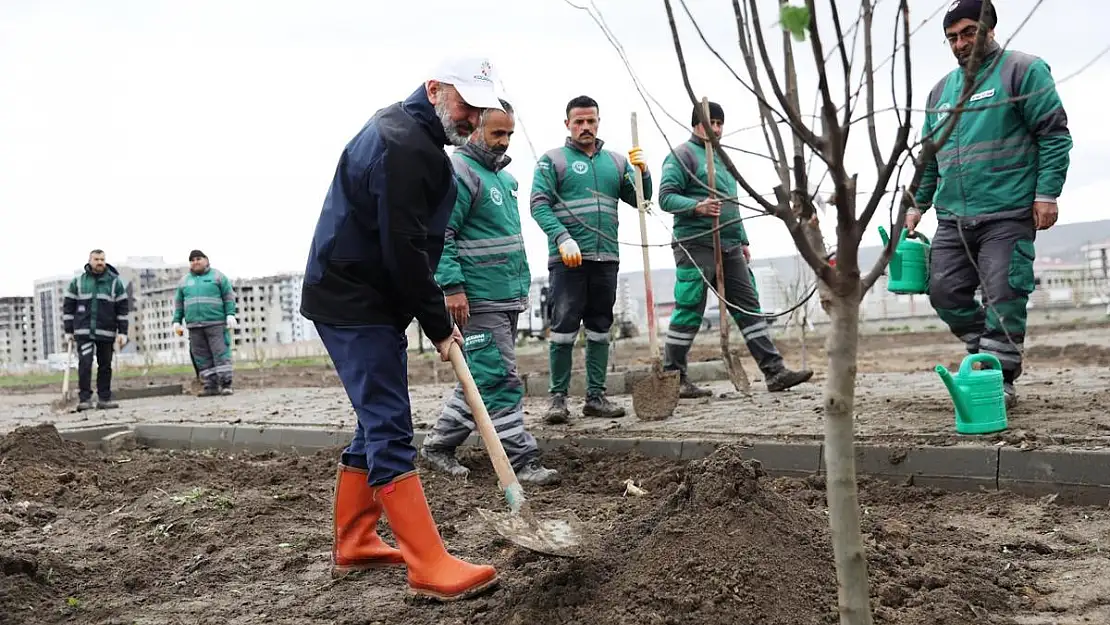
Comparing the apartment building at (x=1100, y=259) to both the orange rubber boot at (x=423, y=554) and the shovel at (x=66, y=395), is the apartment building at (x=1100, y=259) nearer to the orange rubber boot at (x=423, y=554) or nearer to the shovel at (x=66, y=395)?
the shovel at (x=66, y=395)

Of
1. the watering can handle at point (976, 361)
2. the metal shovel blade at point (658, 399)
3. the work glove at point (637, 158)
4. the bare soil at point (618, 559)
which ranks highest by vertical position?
the work glove at point (637, 158)

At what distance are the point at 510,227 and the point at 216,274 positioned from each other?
9.66m

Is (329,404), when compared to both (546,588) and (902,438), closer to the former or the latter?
(902,438)

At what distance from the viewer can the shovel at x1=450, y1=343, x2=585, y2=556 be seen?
11.0ft

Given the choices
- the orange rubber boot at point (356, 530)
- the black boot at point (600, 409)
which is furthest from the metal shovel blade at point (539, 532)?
the black boot at point (600, 409)

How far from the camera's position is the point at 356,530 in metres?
3.92

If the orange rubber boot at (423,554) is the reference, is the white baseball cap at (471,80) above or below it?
above

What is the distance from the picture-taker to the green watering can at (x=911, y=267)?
608cm

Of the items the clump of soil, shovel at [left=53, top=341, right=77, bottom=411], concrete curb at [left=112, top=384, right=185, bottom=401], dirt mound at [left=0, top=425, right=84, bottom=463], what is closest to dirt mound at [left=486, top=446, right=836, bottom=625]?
dirt mound at [left=0, top=425, right=84, bottom=463]

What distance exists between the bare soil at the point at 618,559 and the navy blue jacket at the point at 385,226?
1.05 metres

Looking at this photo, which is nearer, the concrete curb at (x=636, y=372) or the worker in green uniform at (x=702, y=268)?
the worker in green uniform at (x=702, y=268)

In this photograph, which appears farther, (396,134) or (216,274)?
(216,274)

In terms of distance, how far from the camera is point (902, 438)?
5047 millimetres

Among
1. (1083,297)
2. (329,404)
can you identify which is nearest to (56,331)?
(1083,297)
